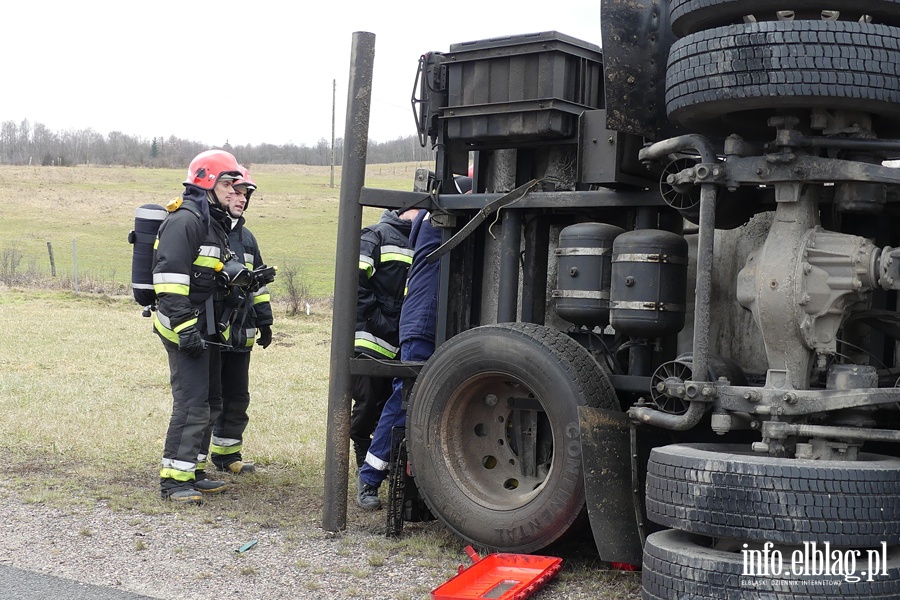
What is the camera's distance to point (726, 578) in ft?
12.4

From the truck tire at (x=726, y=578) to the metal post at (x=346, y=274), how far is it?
2142mm

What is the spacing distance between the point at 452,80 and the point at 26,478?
385cm

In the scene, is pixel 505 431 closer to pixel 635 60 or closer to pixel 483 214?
pixel 483 214

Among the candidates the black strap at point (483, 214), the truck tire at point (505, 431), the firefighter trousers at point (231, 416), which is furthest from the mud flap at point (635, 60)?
the firefighter trousers at point (231, 416)

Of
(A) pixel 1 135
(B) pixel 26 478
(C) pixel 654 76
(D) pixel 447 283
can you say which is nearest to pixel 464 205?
(D) pixel 447 283

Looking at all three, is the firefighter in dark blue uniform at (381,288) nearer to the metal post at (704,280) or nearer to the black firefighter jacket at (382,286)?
the black firefighter jacket at (382,286)

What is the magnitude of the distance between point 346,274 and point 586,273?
1372mm

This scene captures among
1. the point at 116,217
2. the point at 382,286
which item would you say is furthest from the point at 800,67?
the point at 116,217

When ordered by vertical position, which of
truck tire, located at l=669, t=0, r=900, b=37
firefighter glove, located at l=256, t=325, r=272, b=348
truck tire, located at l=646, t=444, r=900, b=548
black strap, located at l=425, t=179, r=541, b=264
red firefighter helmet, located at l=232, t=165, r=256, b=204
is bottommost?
truck tire, located at l=646, t=444, r=900, b=548

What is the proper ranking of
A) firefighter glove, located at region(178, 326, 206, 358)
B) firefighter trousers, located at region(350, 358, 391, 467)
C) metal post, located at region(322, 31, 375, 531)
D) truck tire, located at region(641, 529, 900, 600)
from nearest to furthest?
truck tire, located at region(641, 529, 900, 600) → metal post, located at region(322, 31, 375, 531) → firefighter glove, located at region(178, 326, 206, 358) → firefighter trousers, located at region(350, 358, 391, 467)

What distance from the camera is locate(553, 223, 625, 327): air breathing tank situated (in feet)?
17.0

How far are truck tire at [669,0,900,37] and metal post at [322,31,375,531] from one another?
191 cm

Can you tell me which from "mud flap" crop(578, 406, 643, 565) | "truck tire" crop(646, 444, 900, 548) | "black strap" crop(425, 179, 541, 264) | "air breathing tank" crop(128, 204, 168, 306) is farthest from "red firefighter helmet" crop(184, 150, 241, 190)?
"truck tire" crop(646, 444, 900, 548)

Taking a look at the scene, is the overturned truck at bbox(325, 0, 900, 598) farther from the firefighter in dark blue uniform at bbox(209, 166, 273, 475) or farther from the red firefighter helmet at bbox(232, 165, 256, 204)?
the firefighter in dark blue uniform at bbox(209, 166, 273, 475)
